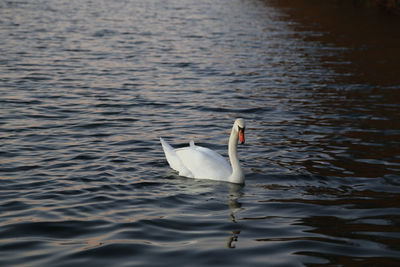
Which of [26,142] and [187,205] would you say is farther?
[26,142]

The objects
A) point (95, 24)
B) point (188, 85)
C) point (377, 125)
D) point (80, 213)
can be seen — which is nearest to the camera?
point (80, 213)

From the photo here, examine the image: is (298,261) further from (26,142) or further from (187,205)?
(26,142)

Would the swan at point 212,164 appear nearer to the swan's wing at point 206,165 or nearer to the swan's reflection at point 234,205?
the swan's wing at point 206,165

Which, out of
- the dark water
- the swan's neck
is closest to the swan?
the swan's neck

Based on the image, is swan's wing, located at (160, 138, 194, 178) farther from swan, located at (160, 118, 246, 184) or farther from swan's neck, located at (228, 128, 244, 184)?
swan's neck, located at (228, 128, 244, 184)

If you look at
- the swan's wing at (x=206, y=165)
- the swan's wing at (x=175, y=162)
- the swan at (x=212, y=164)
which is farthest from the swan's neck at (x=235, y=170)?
the swan's wing at (x=175, y=162)

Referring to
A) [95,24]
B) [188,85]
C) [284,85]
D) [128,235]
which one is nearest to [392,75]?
[284,85]

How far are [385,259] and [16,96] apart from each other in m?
11.9

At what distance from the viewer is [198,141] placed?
42.6ft

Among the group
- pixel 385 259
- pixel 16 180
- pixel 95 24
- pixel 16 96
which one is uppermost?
pixel 95 24

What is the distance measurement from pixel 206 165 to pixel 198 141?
106 inches

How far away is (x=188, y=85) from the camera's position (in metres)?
19.1

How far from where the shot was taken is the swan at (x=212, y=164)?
1009 centimetres

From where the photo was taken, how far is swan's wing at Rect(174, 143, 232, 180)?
404 inches
